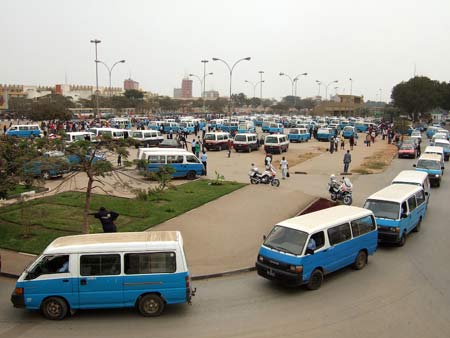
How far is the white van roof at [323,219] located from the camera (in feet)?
35.4

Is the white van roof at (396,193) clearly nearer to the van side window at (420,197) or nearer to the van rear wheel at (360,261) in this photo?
the van side window at (420,197)

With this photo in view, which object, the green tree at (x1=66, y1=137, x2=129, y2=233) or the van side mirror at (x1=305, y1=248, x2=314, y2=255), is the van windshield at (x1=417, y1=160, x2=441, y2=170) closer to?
the van side mirror at (x1=305, y1=248, x2=314, y2=255)

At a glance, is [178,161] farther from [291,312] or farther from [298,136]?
[298,136]

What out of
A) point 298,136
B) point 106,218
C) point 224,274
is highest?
point 298,136

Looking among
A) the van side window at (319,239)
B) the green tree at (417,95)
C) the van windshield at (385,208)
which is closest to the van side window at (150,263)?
the van side window at (319,239)

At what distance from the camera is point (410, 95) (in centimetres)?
9131

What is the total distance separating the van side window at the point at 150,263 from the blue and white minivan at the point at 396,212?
7.54 m

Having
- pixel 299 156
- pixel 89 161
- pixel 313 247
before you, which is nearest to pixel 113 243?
pixel 89 161

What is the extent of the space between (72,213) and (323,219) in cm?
921

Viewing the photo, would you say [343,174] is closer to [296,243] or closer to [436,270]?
[436,270]

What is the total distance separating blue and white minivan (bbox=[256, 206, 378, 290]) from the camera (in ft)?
33.5

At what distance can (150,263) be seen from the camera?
891 centimetres

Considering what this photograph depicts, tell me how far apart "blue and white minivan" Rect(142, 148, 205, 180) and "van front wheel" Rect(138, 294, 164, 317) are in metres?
15.3

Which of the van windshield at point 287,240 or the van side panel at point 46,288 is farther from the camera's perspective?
the van windshield at point 287,240
